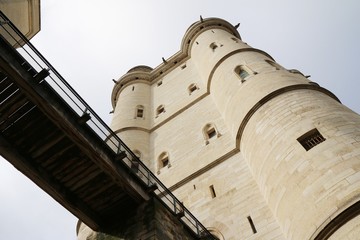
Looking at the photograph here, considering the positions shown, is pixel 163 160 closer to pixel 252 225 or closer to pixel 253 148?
pixel 253 148

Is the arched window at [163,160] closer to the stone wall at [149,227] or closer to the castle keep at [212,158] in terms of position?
the castle keep at [212,158]

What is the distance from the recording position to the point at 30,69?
8.07 m

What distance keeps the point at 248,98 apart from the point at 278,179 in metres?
4.45

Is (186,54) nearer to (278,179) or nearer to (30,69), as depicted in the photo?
(278,179)

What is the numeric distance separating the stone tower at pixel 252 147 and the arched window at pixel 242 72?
7 centimetres

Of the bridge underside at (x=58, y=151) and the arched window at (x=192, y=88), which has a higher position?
the bridge underside at (x=58, y=151)

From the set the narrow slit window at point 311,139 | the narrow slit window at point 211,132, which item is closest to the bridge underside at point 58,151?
the narrow slit window at point 311,139

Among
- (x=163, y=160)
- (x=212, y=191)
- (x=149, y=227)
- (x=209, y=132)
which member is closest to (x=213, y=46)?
(x=209, y=132)

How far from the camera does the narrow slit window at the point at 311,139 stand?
1058 centimetres

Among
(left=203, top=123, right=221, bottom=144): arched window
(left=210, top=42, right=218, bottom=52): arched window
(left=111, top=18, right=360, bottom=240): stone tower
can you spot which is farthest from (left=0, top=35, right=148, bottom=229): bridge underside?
(left=210, top=42, right=218, bottom=52): arched window

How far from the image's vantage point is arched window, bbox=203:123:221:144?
55.3ft

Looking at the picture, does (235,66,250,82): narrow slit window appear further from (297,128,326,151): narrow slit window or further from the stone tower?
(297,128,326,151): narrow slit window

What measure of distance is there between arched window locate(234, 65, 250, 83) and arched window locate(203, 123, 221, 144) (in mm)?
2599

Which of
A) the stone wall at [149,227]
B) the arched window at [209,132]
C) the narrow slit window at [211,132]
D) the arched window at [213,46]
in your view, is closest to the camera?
the stone wall at [149,227]
